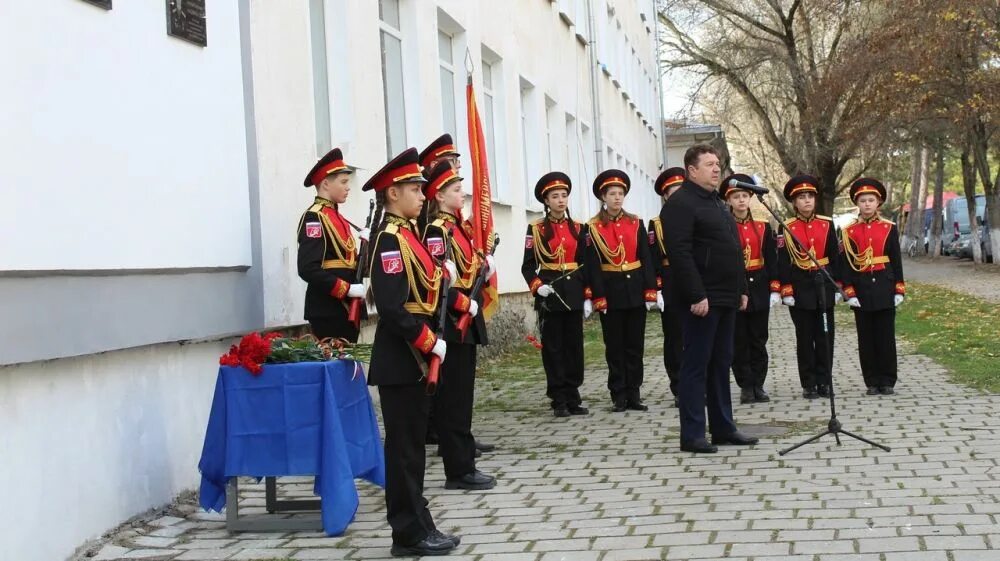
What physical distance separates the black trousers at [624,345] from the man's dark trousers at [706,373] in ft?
6.33

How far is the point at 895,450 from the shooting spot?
7.91 metres

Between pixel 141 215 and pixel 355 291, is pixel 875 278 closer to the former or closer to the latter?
pixel 355 291

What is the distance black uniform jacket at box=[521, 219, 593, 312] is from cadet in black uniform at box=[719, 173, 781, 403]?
4.66 ft

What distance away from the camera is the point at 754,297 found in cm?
1098

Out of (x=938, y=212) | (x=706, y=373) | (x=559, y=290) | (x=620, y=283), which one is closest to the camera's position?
(x=706, y=373)

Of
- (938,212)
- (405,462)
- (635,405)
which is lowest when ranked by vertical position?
(635,405)

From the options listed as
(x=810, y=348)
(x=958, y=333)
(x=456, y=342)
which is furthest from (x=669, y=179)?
(x=958, y=333)

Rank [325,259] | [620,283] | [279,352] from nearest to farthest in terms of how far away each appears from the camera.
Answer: [279,352] → [325,259] → [620,283]

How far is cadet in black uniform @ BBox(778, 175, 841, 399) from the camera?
11008mm

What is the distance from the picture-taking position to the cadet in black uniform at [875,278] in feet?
35.7

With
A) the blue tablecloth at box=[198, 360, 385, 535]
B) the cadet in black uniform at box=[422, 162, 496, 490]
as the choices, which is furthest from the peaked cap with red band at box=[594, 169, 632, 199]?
the blue tablecloth at box=[198, 360, 385, 535]

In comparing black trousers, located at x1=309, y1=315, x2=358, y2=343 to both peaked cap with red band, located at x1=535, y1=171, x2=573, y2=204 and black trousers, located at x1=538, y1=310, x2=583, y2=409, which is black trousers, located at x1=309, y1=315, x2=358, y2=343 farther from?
peaked cap with red band, located at x1=535, y1=171, x2=573, y2=204

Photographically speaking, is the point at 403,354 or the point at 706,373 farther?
the point at 706,373

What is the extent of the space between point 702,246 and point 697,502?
7.63 feet
